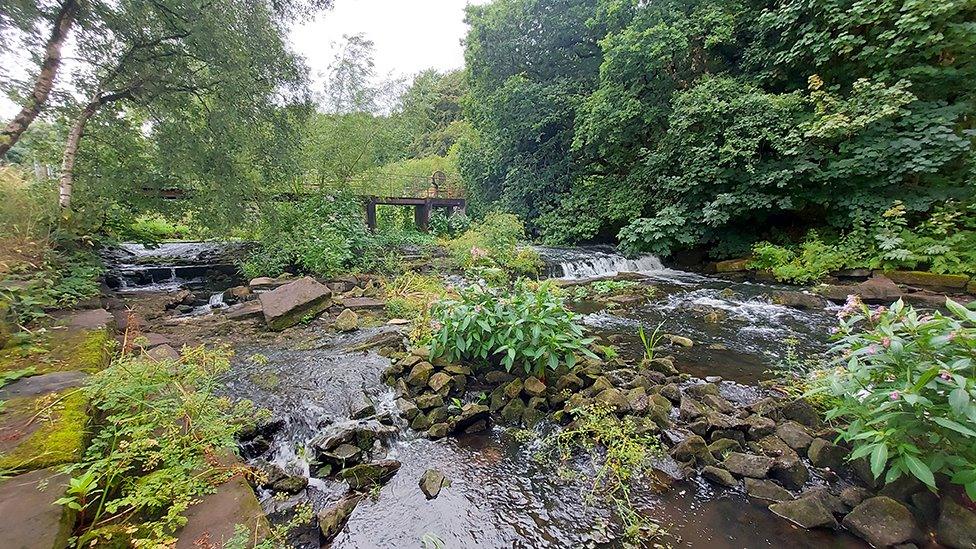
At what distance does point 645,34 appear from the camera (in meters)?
9.59

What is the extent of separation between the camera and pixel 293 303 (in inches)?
224

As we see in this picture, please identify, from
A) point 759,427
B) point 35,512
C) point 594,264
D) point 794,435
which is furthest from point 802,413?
point 594,264

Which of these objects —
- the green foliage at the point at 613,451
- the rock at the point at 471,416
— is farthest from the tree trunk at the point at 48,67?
the green foliage at the point at 613,451

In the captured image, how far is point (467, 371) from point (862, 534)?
279 cm

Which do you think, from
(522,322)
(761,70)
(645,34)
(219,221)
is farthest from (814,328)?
(219,221)

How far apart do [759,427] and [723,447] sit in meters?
Result: 0.36

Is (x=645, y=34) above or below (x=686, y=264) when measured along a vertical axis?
above

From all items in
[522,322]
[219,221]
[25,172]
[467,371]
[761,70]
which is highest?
[761,70]

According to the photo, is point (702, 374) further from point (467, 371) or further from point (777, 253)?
point (777, 253)

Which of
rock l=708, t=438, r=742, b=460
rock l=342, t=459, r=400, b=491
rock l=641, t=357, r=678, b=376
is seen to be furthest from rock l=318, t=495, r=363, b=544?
rock l=641, t=357, r=678, b=376

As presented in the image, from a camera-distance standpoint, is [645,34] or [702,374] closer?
[702,374]

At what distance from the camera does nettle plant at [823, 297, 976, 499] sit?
1705 mm

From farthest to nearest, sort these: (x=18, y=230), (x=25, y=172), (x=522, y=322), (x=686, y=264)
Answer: (x=686, y=264) → (x=25, y=172) → (x=18, y=230) → (x=522, y=322)

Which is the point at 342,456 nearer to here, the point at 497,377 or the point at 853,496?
the point at 497,377
